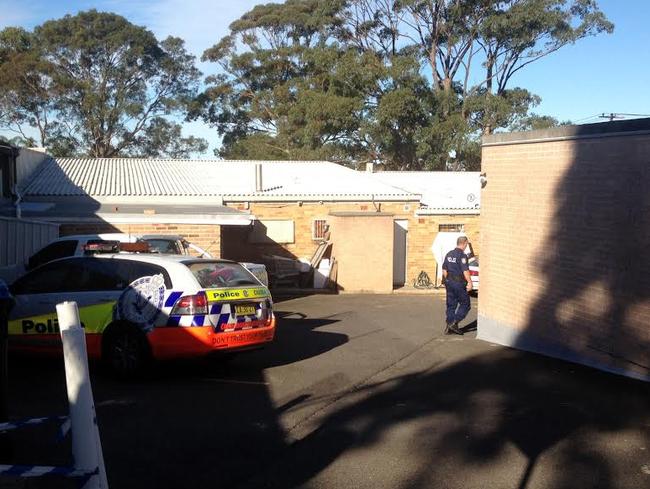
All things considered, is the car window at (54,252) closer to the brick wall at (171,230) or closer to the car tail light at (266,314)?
the car tail light at (266,314)

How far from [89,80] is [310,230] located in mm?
21396

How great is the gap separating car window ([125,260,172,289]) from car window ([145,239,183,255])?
4830mm

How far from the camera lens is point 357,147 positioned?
3916cm

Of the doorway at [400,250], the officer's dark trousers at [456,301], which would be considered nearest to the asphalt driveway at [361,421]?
the officer's dark trousers at [456,301]

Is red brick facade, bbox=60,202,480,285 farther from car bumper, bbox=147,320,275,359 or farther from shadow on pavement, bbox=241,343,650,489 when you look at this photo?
car bumper, bbox=147,320,275,359

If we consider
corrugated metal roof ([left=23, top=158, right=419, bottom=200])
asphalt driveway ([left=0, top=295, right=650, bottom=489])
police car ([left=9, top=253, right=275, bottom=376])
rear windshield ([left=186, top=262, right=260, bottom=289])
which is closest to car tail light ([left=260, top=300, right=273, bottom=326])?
police car ([left=9, top=253, right=275, bottom=376])

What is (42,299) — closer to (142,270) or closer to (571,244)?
(142,270)

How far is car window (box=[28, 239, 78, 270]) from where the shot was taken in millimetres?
12781

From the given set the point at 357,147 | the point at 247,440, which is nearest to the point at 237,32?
the point at 357,147

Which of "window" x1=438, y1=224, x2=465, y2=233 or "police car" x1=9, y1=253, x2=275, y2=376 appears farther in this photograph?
"window" x1=438, y1=224, x2=465, y2=233

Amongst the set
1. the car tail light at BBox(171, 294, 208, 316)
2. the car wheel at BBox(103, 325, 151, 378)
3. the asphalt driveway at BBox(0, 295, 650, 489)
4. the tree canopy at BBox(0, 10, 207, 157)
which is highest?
the tree canopy at BBox(0, 10, 207, 157)

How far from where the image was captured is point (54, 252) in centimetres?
1284

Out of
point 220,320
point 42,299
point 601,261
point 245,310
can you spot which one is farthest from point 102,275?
point 601,261

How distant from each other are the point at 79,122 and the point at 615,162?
36.4 m
